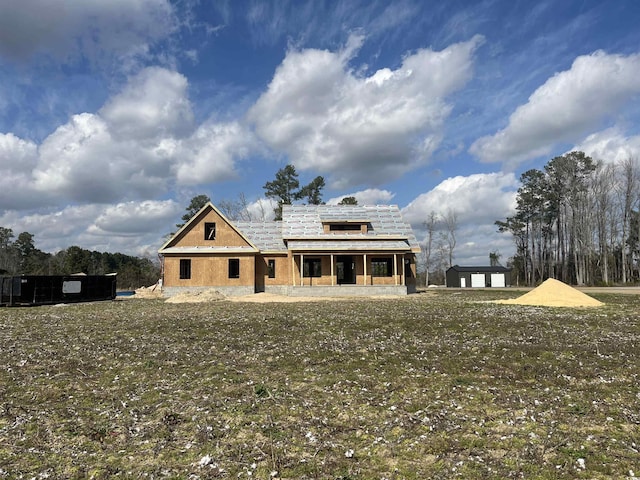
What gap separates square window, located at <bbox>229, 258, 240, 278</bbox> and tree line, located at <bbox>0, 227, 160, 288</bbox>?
27.1 metres

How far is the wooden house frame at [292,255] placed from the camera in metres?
33.3

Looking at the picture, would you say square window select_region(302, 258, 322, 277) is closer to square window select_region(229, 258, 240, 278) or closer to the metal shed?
square window select_region(229, 258, 240, 278)

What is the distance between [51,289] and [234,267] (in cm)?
1243

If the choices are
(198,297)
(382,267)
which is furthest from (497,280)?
(198,297)

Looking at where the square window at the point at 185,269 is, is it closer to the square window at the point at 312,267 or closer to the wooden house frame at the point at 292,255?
the wooden house frame at the point at 292,255

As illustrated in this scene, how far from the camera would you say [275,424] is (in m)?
6.13

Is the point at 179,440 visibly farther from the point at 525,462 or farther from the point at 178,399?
the point at 525,462

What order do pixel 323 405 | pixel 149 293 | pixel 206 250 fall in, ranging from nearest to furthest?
pixel 323 405
pixel 206 250
pixel 149 293

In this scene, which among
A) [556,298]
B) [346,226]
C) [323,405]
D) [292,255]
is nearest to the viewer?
[323,405]

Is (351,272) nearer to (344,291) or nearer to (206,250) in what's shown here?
(344,291)

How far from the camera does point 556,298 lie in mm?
22562

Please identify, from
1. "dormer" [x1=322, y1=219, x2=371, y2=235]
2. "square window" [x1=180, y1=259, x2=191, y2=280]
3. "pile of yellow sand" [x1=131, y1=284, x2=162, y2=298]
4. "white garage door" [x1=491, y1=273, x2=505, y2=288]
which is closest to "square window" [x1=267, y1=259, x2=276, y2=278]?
"dormer" [x1=322, y1=219, x2=371, y2=235]

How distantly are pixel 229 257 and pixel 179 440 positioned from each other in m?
28.6

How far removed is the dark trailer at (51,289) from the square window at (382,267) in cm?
2154
